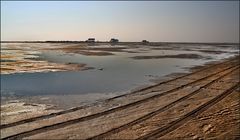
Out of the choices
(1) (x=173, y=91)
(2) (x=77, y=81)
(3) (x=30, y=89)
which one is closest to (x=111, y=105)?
(1) (x=173, y=91)

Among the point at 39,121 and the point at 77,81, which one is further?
the point at 77,81

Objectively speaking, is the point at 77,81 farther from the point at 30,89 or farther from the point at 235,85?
the point at 235,85

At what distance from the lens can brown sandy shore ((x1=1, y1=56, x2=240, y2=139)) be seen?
9.29m

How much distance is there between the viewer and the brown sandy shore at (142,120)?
9.29m

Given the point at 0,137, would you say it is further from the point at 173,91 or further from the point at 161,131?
the point at 173,91

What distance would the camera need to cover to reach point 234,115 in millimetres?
11312

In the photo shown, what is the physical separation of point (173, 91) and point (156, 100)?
108 inches

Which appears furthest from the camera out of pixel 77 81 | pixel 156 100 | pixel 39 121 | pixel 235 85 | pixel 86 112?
pixel 77 81

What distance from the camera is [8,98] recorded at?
14453 millimetres

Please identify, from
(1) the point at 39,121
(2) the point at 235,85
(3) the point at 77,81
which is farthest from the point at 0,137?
(2) the point at 235,85

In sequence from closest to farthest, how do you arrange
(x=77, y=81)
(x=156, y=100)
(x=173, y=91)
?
(x=156, y=100)
(x=173, y=91)
(x=77, y=81)

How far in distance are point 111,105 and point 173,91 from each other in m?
4.71

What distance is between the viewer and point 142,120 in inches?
427

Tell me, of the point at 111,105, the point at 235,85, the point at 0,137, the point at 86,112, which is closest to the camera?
the point at 0,137
